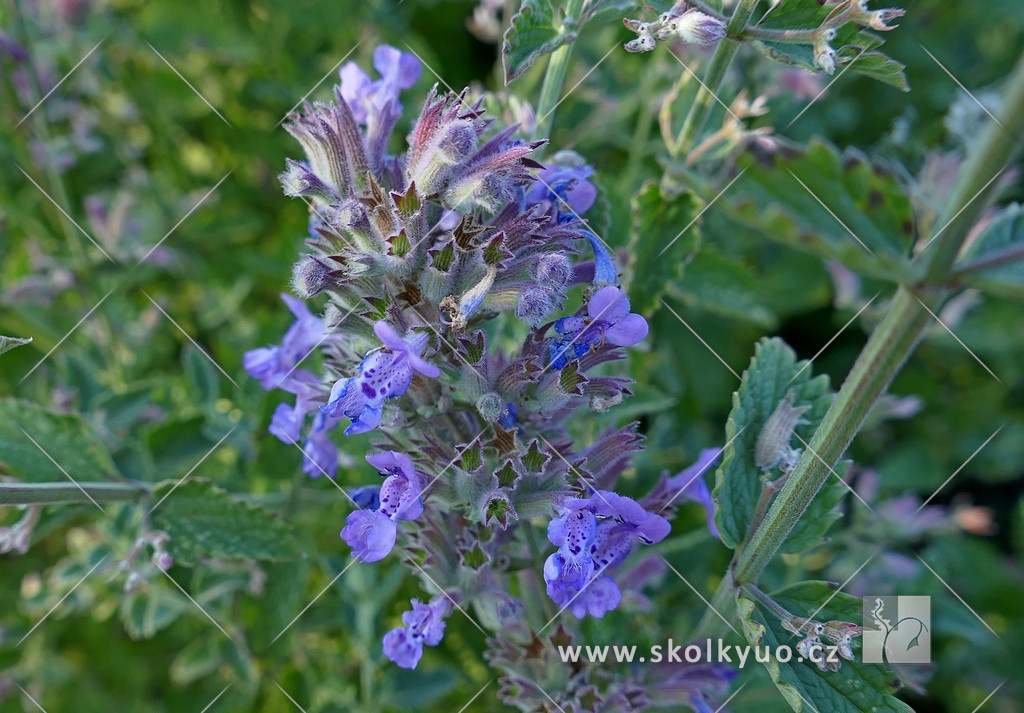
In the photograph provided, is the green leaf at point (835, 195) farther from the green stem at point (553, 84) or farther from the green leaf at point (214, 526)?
the green leaf at point (214, 526)

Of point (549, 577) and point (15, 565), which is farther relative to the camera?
point (15, 565)

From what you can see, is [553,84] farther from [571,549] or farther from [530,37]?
[571,549]

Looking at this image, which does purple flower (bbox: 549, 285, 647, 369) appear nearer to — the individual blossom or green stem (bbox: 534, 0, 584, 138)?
green stem (bbox: 534, 0, 584, 138)

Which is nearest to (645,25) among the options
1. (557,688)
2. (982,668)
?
(557,688)

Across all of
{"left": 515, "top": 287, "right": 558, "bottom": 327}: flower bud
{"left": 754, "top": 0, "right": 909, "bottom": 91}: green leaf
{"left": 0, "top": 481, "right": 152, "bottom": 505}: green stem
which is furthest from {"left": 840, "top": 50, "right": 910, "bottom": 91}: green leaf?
{"left": 0, "top": 481, "right": 152, "bottom": 505}: green stem

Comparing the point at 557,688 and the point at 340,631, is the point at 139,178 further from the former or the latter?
the point at 557,688

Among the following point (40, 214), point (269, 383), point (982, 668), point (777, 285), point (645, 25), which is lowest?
point (982, 668)
